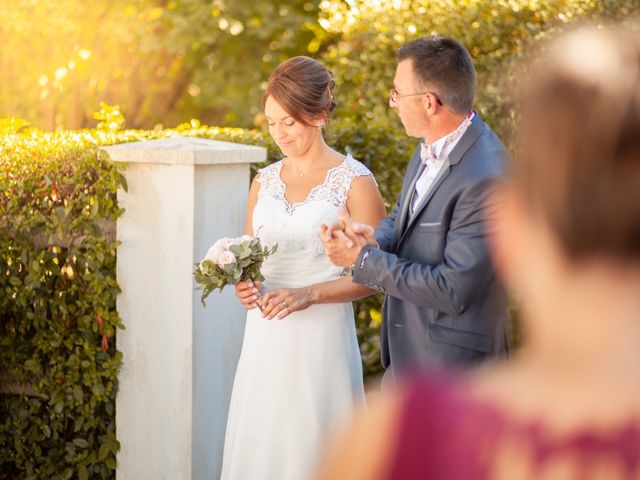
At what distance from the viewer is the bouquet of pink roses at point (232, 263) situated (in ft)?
13.3

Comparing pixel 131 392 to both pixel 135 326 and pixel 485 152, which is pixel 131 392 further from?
pixel 485 152

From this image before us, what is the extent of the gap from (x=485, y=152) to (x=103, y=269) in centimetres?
202

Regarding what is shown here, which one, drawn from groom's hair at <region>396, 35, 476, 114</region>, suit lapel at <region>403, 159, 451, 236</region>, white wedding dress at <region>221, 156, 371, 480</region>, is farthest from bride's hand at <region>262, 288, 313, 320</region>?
groom's hair at <region>396, 35, 476, 114</region>

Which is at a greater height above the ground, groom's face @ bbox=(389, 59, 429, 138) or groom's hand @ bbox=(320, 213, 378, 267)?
groom's face @ bbox=(389, 59, 429, 138)

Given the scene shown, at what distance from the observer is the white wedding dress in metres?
4.23

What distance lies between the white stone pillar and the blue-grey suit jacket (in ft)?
3.65

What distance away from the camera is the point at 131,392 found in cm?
482

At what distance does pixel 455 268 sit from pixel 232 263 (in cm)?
97

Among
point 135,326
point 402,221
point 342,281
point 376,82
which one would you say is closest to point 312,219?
point 342,281

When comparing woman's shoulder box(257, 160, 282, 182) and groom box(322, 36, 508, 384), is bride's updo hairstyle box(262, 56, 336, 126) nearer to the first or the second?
woman's shoulder box(257, 160, 282, 182)

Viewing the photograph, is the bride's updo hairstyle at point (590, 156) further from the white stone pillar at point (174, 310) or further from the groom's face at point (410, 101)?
the white stone pillar at point (174, 310)

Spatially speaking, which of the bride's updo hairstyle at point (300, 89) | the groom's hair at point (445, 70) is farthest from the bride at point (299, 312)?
the groom's hair at point (445, 70)

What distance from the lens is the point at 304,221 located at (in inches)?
165

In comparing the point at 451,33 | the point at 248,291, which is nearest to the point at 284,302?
the point at 248,291
